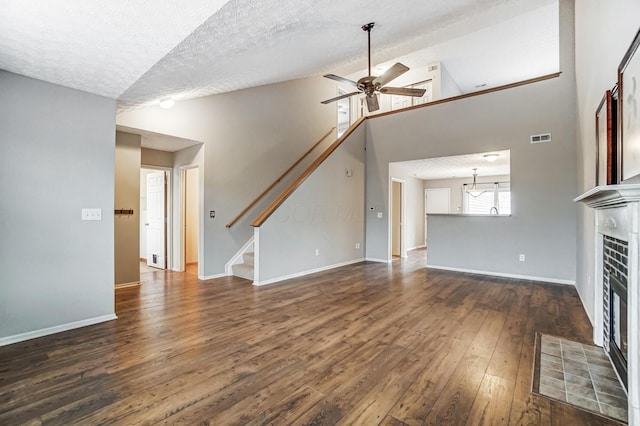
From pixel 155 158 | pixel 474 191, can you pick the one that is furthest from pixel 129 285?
pixel 474 191

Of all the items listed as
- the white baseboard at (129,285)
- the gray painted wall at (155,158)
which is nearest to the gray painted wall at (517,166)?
the gray painted wall at (155,158)

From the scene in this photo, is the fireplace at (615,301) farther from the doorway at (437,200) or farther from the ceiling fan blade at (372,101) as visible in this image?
the doorway at (437,200)

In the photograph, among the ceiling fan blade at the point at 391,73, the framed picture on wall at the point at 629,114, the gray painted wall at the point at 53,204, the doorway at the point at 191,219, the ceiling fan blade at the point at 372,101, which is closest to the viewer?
the framed picture on wall at the point at 629,114

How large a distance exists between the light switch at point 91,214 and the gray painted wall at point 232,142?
69.4 inches

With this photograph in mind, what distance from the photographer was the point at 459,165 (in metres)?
6.89

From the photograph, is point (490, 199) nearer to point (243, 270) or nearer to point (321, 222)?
point (321, 222)

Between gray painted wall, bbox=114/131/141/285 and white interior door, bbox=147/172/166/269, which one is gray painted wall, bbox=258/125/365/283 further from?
white interior door, bbox=147/172/166/269

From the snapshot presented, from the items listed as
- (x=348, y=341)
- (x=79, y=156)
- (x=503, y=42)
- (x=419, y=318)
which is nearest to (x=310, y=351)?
(x=348, y=341)

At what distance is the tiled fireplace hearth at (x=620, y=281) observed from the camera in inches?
60.6

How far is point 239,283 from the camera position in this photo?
4.94 meters

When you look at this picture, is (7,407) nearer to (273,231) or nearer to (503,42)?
(273,231)

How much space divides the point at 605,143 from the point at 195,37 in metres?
3.34

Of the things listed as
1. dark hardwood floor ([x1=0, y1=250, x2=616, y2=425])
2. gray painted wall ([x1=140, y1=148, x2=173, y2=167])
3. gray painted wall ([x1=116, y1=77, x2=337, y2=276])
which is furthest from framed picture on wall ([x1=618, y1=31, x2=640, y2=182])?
gray painted wall ([x1=140, y1=148, x2=173, y2=167])

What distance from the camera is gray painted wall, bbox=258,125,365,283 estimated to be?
199 inches
